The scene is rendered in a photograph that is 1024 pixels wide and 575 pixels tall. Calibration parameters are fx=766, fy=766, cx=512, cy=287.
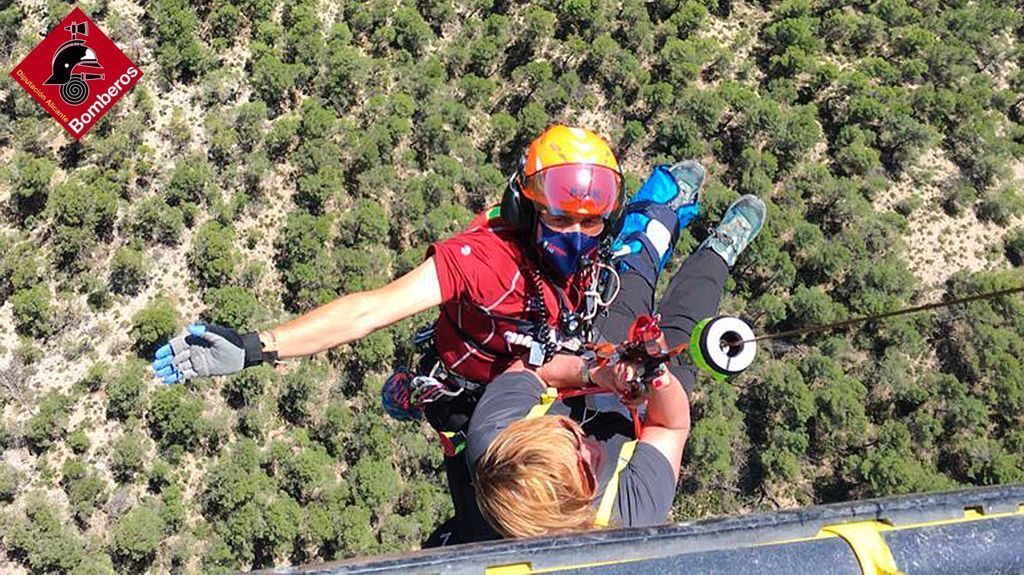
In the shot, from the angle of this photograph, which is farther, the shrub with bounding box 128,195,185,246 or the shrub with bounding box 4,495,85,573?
the shrub with bounding box 128,195,185,246

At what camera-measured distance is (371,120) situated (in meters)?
13.4

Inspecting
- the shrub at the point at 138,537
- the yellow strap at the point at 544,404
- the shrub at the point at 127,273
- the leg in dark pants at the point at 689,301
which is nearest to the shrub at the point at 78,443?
the shrub at the point at 138,537

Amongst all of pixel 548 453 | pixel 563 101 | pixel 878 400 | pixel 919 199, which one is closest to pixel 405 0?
pixel 563 101

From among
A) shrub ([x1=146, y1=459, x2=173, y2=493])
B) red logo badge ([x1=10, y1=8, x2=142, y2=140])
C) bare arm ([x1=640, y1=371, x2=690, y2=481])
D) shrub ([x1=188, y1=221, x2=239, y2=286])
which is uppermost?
red logo badge ([x1=10, y1=8, x2=142, y2=140])

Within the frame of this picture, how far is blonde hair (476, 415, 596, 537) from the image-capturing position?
2.65 metres

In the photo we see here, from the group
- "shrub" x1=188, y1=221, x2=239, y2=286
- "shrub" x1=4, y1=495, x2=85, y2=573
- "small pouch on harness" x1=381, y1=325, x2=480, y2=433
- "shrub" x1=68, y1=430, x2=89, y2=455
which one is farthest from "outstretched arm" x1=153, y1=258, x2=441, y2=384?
"shrub" x1=4, y1=495, x2=85, y2=573

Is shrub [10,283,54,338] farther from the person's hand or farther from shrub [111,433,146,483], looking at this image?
the person's hand

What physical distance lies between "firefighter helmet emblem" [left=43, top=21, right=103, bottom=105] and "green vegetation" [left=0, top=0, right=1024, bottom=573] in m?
0.58

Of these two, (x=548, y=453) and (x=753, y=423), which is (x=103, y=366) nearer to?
(x=753, y=423)

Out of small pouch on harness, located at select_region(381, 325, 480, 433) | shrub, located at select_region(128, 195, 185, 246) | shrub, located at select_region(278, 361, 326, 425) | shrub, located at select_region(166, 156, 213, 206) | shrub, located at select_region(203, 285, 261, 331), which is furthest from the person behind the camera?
shrub, located at select_region(166, 156, 213, 206)

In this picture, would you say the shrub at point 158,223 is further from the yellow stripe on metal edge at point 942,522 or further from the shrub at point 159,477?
the yellow stripe on metal edge at point 942,522

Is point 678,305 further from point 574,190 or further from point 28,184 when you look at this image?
point 28,184

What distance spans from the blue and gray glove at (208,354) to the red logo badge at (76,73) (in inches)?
457

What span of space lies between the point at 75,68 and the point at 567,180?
13.3 metres
